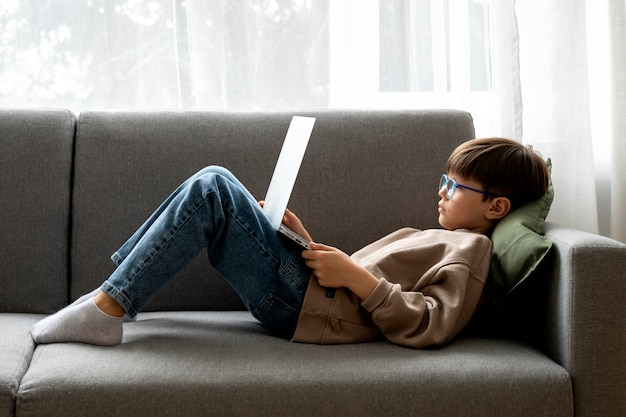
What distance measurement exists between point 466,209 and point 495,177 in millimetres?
105

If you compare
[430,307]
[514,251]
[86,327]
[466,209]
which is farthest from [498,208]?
[86,327]

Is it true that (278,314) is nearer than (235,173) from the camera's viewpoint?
Yes

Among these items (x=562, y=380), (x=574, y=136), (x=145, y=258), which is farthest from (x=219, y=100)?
(x=562, y=380)

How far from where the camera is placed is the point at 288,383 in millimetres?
1615

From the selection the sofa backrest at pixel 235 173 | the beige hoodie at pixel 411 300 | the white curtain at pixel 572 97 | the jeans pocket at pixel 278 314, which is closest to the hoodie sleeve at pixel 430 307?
the beige hoodie at pixel 411 300

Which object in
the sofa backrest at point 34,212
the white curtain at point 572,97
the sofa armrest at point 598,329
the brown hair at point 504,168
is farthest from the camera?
the white curtain at point 572,97

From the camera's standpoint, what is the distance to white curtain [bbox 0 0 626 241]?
2.56m

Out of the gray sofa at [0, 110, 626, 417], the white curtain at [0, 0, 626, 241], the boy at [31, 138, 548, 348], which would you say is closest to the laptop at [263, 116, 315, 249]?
the boy at [31, 138, 548, 348]

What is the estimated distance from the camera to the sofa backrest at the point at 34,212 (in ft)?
7.05

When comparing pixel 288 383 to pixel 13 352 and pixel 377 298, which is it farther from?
pixel 13 352

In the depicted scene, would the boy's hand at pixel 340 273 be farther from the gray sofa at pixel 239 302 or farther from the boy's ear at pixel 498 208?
the boy's ear at pixel 498 208

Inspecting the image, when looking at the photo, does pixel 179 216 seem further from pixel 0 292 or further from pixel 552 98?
pixel 552 98

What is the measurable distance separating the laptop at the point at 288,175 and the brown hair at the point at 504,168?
41 centimetres

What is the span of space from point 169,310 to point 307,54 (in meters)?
0.97
